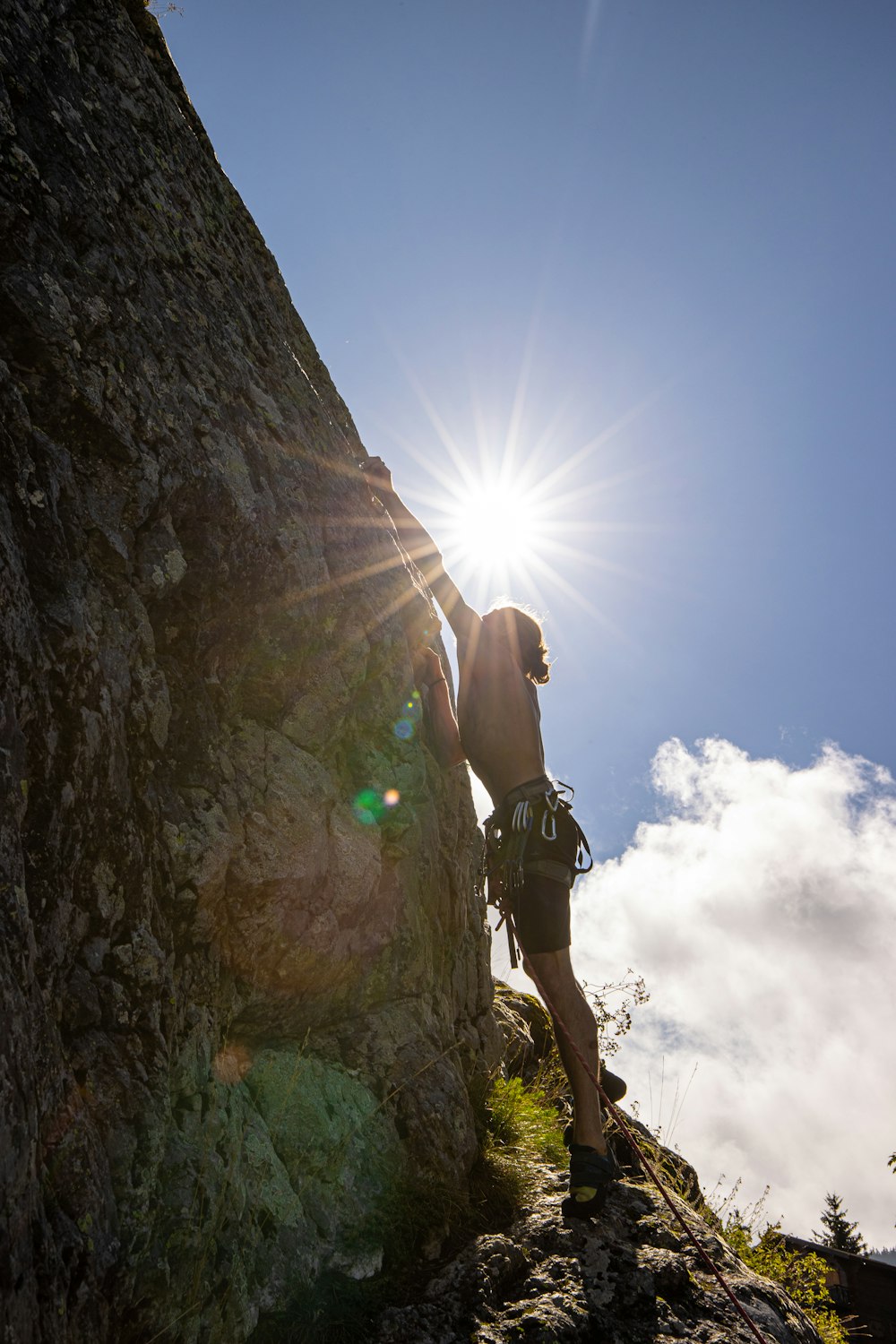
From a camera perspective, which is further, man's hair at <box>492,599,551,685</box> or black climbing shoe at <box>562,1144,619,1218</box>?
man's hair at <box>492,599,551,685</box>

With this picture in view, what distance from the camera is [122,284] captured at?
159 inches

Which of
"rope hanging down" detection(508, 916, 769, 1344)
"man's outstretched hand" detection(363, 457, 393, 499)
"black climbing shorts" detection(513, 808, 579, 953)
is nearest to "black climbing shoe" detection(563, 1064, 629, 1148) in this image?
"rope hanging down" detection(508, 916, 769, 1344)

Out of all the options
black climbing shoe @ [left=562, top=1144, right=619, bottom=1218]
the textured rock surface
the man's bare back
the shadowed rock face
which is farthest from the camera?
the man's bare back

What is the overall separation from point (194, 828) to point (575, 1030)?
279cm

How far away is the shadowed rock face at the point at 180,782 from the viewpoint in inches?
103

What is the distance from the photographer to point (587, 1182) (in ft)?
14.2

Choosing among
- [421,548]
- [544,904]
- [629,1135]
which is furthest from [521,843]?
[421,548]

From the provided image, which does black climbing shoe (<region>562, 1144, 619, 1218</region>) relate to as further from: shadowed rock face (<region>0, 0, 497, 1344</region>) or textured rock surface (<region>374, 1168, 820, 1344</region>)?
shadowed rock face (<region>0, 0, 497, 1344</region>)

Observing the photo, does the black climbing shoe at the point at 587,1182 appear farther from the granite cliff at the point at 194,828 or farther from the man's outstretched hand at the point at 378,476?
the man's outstretched hand at the point at 378,476

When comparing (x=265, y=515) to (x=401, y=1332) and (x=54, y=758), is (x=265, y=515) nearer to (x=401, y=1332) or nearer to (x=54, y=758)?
(x=54, y=758)

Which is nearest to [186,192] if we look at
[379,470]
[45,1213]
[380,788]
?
[379,470]

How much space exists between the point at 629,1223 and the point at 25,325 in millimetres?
5416

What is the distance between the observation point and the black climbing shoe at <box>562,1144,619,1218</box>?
430 centimetres

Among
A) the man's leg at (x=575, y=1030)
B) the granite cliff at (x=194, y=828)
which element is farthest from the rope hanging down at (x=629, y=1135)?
the granite cliff at (x=194, y=828)
